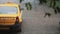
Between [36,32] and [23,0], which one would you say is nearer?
[23,0]

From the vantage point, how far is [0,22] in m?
10.8

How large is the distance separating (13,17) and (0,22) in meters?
0.69

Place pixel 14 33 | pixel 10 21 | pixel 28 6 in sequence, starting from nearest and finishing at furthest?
pixel 28 6 → pixel 10 21 → pixel 14 33

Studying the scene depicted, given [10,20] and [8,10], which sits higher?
[8,10]

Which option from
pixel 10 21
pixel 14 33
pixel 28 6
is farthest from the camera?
pixel 14 33

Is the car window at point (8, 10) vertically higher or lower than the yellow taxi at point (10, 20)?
higher

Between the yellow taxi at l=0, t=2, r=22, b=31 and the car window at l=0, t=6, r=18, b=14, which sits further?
the car window at l=0, t=6, r=18, b=14

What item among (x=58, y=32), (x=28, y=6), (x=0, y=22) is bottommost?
(x=58, y=32)

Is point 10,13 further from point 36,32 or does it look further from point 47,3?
point 47,3

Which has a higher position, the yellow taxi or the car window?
the car window

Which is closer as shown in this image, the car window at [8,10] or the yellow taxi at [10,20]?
the yellow taxi at [10,20]

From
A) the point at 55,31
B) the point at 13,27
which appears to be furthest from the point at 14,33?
the point at 55,31

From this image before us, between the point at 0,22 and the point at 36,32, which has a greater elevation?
the point at 0,22

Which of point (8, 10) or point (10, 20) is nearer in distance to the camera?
point (10, 20)
